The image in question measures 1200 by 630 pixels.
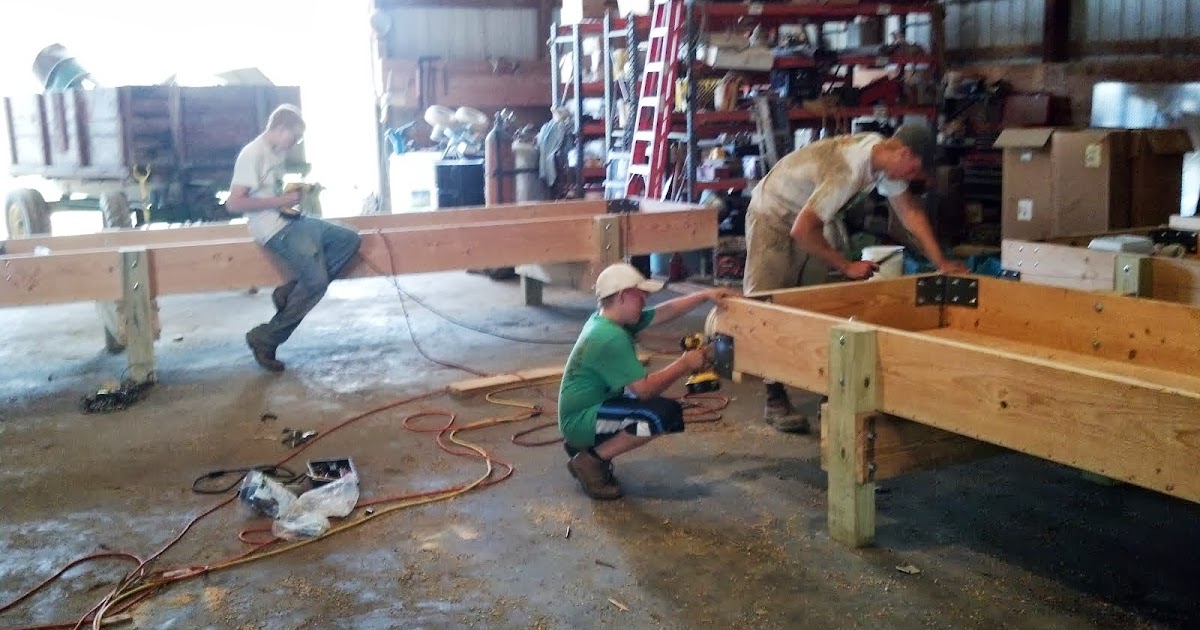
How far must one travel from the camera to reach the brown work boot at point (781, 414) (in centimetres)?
505

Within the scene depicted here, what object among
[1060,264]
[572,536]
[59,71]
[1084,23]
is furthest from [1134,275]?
[59,71]

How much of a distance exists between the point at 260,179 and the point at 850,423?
154 inches

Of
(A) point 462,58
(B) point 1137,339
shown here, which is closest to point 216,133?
(A) point 462,58

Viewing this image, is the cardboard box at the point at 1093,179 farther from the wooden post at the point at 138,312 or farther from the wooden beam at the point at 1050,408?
the wooden post at the point at 138,312

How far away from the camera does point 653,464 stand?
4.67 meters

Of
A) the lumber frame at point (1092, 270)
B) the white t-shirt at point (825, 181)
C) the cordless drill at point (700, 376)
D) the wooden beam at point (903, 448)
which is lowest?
the wooden beam at point (903, 448)

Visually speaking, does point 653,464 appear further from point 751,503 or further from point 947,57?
point 947,57

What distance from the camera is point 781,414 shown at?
5105 mm

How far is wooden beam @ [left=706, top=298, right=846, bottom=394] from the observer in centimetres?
366

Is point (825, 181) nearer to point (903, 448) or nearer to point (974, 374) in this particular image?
point (903, 448)

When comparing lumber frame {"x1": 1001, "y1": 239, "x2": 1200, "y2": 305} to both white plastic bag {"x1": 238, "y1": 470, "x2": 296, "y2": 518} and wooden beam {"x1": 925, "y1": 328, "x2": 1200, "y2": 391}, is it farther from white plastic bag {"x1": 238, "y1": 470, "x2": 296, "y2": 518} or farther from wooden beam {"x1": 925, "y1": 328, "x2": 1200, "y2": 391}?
white plastic bag {"x1": 238, "y1": 470, "x2": 296, "y2": 518}

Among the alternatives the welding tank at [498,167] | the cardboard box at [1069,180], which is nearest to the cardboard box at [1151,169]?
the cardboard box at [1069,180]

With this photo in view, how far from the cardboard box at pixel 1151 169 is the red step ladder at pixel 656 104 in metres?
3.20

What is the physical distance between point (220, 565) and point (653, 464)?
1.76 m
